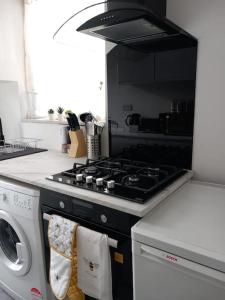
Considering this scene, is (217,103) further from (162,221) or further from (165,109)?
(162,221)

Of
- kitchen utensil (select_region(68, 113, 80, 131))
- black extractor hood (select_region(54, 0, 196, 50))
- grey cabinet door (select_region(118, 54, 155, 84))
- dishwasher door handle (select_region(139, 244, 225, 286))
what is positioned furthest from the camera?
kitchen utensil (select_region(68, 113, 80, 131))

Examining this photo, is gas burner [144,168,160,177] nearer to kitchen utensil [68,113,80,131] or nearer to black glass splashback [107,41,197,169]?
black glass splashback [107,41,197,169]

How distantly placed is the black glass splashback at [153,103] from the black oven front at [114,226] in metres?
0.67

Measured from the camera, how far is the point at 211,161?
1402 millimetres

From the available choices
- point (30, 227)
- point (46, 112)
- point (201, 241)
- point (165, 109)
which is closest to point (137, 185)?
point (201, 241)

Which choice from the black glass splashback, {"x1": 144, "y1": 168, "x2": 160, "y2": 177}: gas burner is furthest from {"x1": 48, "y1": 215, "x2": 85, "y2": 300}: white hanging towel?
the black glass splashback

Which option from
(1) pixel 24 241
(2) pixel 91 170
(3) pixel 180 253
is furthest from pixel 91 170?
(3) pixel 180 253

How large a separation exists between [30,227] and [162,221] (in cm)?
83

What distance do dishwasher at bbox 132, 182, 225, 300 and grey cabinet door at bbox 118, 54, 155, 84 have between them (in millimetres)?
872

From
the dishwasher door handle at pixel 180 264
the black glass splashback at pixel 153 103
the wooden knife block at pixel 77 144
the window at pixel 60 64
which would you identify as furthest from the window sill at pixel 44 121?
the dishwasher door handle at pixel 180 264

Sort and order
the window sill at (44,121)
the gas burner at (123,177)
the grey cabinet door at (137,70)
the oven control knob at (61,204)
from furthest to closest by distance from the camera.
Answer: the window sill at (44,121)
the grey cabinet door at (137,70)
the oven control knob at (61,204)
the gas burner at (123,177)

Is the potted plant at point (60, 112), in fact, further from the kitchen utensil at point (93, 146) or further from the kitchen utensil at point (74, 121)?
the kitchen utensil at point (93, 146)

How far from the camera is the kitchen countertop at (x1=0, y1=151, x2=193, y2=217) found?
39.9 inches

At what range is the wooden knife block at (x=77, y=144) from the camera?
6.15 feet
